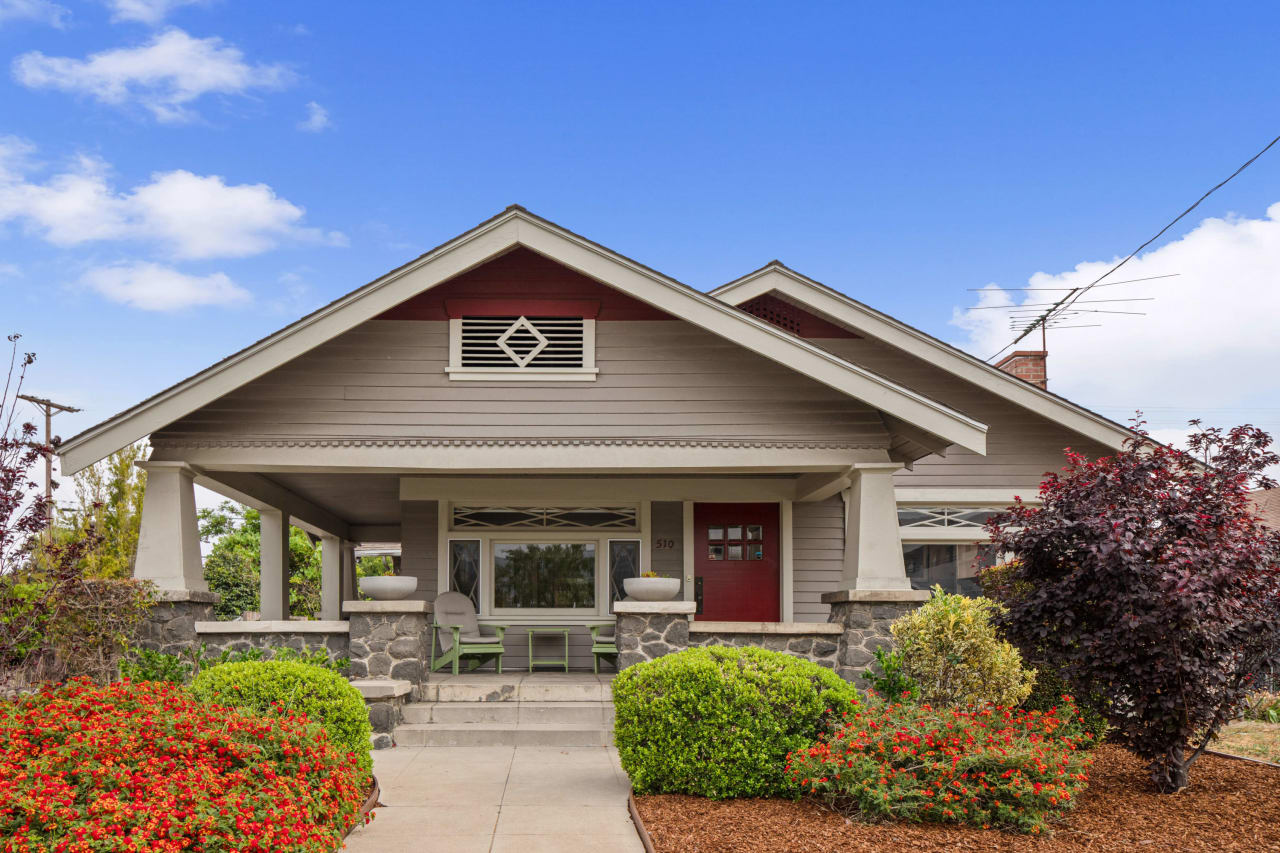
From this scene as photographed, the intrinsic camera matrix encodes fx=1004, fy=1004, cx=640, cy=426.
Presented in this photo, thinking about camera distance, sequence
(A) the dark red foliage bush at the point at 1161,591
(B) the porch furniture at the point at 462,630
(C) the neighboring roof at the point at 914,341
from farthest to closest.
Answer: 1. (C) the neighboring roof at the point at 914,341
2. (B) the porch furniture at the point at 462,630
3. (A) the dark red foliage bush at the point at 1161,591

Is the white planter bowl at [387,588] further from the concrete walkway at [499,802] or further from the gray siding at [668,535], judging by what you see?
the gray siding at [668,535]

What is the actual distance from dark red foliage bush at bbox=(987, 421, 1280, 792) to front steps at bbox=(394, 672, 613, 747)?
4019mm

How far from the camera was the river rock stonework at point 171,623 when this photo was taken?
9.25 meters

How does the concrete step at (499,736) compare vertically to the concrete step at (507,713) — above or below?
below

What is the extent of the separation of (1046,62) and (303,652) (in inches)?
472

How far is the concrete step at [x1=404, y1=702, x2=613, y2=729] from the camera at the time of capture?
30.3 feet

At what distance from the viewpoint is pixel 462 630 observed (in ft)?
38.6

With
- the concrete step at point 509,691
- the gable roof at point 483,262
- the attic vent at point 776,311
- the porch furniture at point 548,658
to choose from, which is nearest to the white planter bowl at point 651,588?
the concrete step at point 509,691

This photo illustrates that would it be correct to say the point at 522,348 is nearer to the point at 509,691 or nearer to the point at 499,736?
the point at 509,691

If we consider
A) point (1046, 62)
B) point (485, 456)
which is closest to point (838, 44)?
point (1046, 62)

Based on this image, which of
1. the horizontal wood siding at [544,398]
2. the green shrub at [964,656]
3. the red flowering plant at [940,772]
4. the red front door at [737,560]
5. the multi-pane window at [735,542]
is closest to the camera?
the red flowering plant at [940,772]

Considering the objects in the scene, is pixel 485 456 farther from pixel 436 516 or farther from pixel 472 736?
pixel 436 516

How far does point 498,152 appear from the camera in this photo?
15875 millimetres

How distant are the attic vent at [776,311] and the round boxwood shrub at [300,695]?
7537mm
